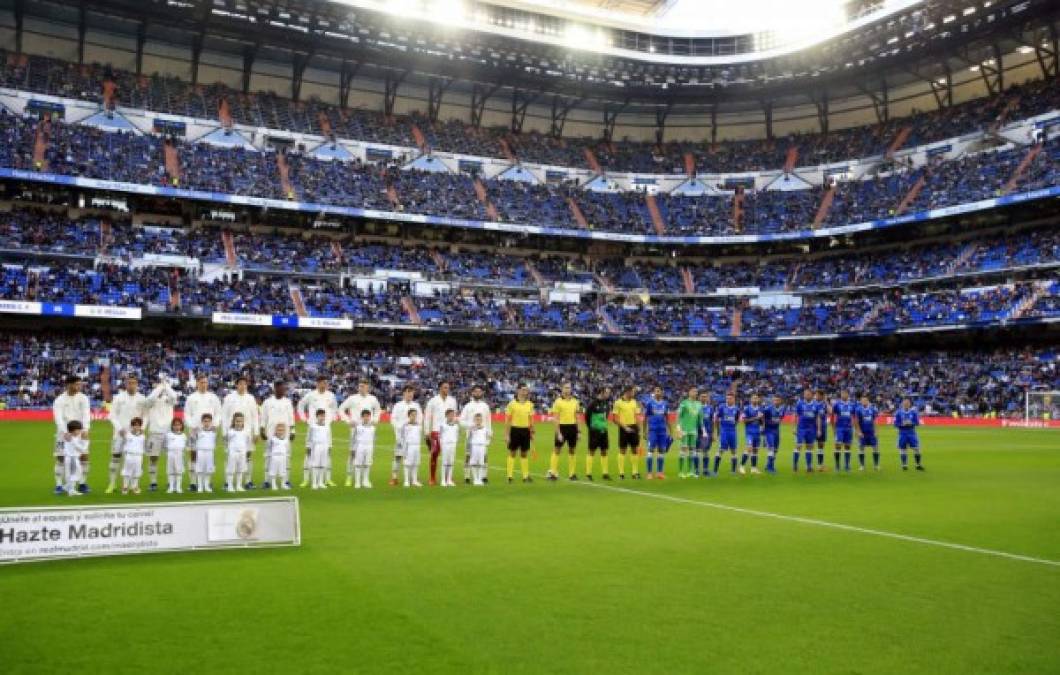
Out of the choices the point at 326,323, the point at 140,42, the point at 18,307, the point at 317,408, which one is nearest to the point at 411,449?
the point at 317,408

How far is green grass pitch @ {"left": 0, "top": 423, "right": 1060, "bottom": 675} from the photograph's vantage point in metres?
6.62

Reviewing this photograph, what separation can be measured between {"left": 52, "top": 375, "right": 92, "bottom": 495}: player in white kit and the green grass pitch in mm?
701

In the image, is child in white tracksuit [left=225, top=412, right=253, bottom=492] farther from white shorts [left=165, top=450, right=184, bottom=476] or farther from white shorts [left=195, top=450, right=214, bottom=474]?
white shorts [left=165, top=450, right=184, bottom=476]

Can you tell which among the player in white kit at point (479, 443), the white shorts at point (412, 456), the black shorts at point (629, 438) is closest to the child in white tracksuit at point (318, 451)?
the white shorts at point (412, 456)

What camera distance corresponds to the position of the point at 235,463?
1678 centimetres

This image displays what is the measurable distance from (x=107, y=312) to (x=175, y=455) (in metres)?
37.3

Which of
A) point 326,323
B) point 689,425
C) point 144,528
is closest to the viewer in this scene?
point 144,528

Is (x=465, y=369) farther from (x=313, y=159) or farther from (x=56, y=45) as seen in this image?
(x=56, y=45)

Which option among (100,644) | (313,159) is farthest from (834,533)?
(313,159)

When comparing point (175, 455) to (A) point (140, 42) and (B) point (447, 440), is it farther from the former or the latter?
(A) point (140, 42)

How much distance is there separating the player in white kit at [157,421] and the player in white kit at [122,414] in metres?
0.17

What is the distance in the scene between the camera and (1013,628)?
7.60 m

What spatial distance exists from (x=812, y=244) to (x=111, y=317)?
53.2m

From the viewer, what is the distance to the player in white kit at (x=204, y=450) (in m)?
16.6
